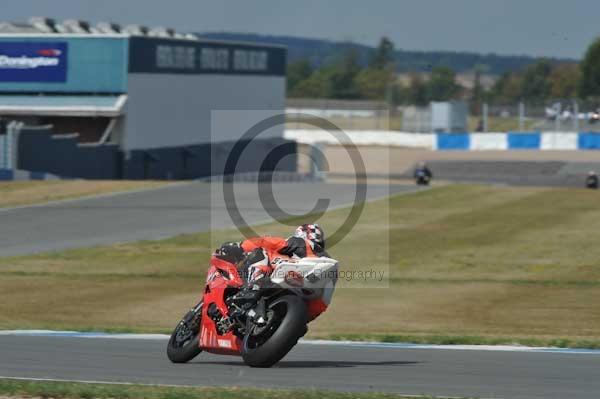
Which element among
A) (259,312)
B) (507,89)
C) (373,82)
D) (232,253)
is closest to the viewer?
(259,312)

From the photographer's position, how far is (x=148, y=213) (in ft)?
132

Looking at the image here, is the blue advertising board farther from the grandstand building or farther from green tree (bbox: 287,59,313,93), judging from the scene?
green tree (bbox: 287,59,313,93)

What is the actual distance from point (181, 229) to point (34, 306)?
15.5m

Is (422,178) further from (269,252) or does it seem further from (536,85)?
(269,252)

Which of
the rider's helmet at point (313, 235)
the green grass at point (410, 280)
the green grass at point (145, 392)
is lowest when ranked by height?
the green grass at point (410, 280)

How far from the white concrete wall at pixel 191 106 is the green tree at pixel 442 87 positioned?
12.3 m

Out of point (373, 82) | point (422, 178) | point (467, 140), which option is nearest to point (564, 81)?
point (467, 140)

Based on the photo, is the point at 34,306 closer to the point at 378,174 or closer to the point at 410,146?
the point at 378,174

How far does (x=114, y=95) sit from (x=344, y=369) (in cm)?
5551

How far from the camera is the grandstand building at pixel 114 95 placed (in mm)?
64188

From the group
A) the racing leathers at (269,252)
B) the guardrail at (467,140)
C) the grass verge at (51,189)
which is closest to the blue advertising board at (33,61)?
the grass verge at (51,189)

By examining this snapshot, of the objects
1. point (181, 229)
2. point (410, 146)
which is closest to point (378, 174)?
point (410, 146)

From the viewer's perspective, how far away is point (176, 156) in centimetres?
6906

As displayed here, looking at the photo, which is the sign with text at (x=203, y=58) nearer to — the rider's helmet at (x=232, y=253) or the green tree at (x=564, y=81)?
the green tree at (x=564, y=81)
